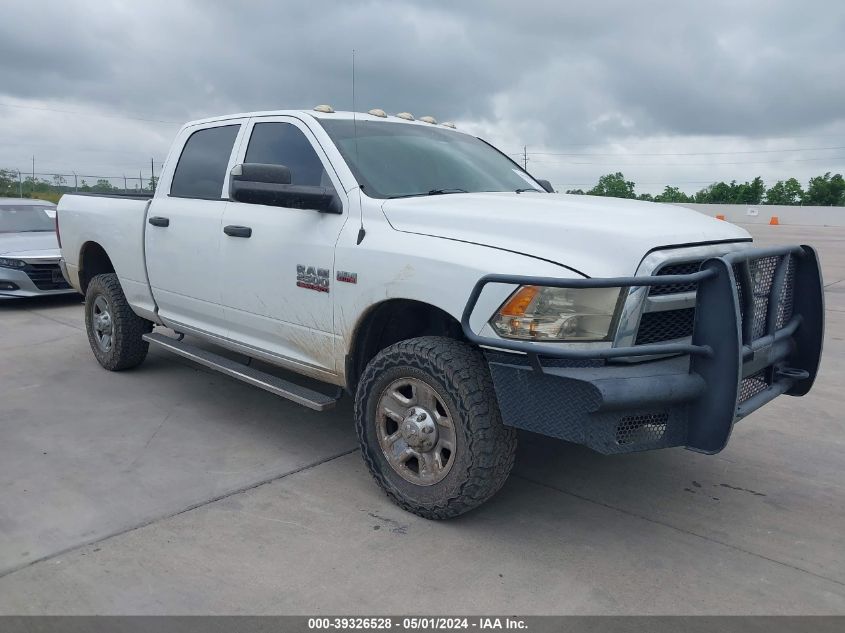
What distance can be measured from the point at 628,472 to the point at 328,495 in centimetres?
168

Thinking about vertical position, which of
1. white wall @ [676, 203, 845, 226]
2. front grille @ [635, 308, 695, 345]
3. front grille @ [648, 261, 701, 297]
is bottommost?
white wall @ [676, 203, 845, 226]

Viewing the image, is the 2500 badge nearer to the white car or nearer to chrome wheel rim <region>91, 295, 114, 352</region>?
chrome wheel rim <region>91, 295, 114, 352</region>

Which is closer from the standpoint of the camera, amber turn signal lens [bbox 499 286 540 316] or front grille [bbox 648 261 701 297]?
amber turn signal lens [bbox 499 286 540 316]

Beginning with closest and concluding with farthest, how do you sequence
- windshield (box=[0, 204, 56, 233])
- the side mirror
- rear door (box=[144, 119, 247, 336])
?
1. the side mirror
2. rear door (box=[144, 119, 247, 336])
3. windshield (box=[0, 204, 56, 233])

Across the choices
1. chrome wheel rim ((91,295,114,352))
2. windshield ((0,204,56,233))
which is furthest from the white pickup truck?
windshield ((0,204,56,233))

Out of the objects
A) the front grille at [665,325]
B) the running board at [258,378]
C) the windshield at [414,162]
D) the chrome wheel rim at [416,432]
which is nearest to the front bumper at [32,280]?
the running board at [258,378]

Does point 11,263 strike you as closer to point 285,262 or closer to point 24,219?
point 24,219

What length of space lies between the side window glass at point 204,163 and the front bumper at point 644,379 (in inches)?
102

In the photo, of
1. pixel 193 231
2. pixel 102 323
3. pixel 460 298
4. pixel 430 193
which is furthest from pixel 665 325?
pixel 102 323

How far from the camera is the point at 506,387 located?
314 centimetres

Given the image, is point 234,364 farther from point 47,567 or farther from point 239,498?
point 47,567

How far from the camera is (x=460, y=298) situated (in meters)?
3.26

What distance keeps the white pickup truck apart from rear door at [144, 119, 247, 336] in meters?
0.02

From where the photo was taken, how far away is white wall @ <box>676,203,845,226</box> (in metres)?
35.9
